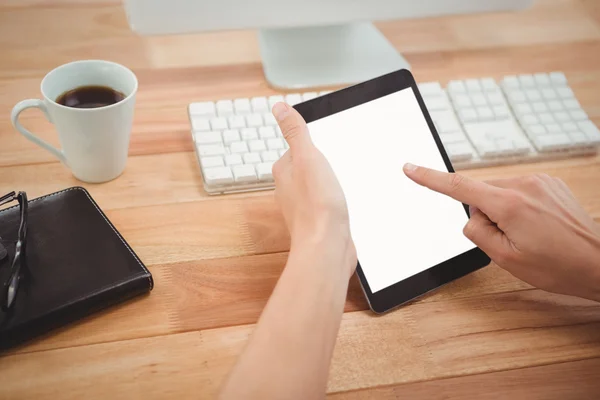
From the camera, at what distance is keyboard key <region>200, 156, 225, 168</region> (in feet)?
2.52

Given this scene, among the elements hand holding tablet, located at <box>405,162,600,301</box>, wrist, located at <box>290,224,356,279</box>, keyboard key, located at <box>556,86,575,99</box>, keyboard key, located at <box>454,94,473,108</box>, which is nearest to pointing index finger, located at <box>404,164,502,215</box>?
hand holding tablet, located at <box>405,162,600,301</box>

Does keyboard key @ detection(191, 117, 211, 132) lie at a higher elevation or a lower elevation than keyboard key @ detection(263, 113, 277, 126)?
lower

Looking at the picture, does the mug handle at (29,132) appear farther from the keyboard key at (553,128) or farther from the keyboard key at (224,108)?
the keyboard key at (553,128)

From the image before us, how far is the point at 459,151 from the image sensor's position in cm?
82

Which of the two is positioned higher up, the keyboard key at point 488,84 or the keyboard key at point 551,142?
the keyboard key at point 488,84

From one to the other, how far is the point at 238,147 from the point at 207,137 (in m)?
0.04

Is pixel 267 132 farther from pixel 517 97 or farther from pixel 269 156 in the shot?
pixel 517 97

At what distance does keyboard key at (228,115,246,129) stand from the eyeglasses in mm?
269

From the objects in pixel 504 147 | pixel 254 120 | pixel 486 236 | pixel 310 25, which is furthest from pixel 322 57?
pixel 486 236

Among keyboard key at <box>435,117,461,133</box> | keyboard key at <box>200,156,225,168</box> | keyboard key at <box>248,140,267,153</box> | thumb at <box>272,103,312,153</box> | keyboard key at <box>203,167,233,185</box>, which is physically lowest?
keyboard key at <box>203,167,233,185</box>

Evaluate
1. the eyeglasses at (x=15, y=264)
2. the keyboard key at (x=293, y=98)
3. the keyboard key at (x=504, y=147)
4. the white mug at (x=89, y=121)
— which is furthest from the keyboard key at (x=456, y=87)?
the eyeglasses at (x=15, y=264)

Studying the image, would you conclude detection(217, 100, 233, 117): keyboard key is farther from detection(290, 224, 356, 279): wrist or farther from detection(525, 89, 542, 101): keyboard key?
detection(525, 89, 542, 101): keyboard key

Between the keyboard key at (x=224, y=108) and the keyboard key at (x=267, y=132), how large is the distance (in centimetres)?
5

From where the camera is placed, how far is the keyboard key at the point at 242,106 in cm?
84
